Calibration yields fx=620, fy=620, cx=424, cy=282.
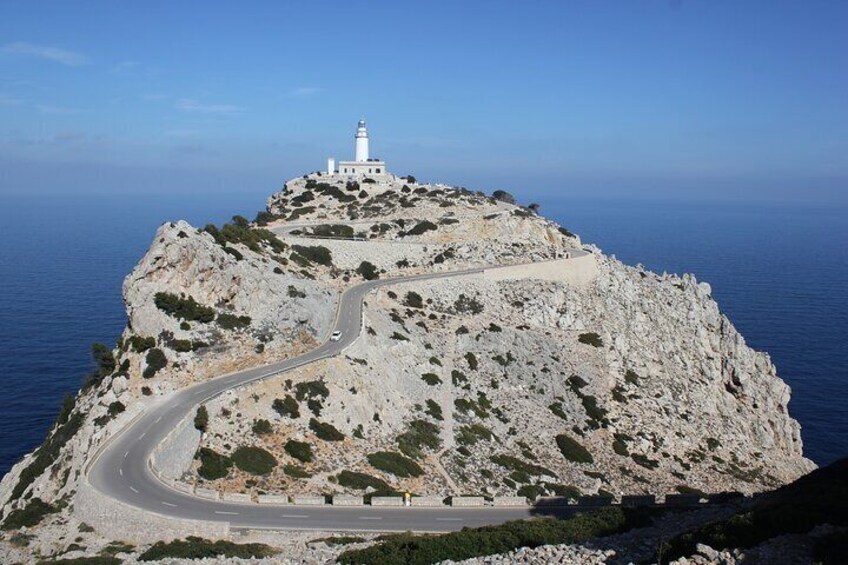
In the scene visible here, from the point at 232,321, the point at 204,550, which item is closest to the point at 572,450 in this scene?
the point at 232,321

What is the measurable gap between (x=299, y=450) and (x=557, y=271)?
3935cm

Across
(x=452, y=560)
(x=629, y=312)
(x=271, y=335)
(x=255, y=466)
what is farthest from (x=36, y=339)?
(x=452, y=560)

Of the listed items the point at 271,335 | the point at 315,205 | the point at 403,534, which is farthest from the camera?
the point at 315,205

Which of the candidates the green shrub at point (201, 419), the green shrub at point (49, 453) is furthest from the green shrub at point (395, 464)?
the green shrub at point (49, 453)

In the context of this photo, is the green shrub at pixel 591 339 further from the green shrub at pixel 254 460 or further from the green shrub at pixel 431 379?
the green shrub at pixel 254 460

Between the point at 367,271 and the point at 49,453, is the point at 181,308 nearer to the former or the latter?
the point at 49,453

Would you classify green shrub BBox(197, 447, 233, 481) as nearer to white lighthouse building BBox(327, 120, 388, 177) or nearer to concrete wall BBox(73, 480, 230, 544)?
concrete wall BBox(73, 480, 230, 544)

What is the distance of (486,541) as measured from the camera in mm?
21297

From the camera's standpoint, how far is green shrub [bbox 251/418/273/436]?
3244cm

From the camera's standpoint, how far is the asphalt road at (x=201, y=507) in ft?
84.8

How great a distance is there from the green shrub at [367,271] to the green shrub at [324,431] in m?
26.0

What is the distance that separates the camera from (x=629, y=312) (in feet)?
212

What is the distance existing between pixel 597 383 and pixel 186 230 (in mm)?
35014

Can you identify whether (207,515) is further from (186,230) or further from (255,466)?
(186,230)
